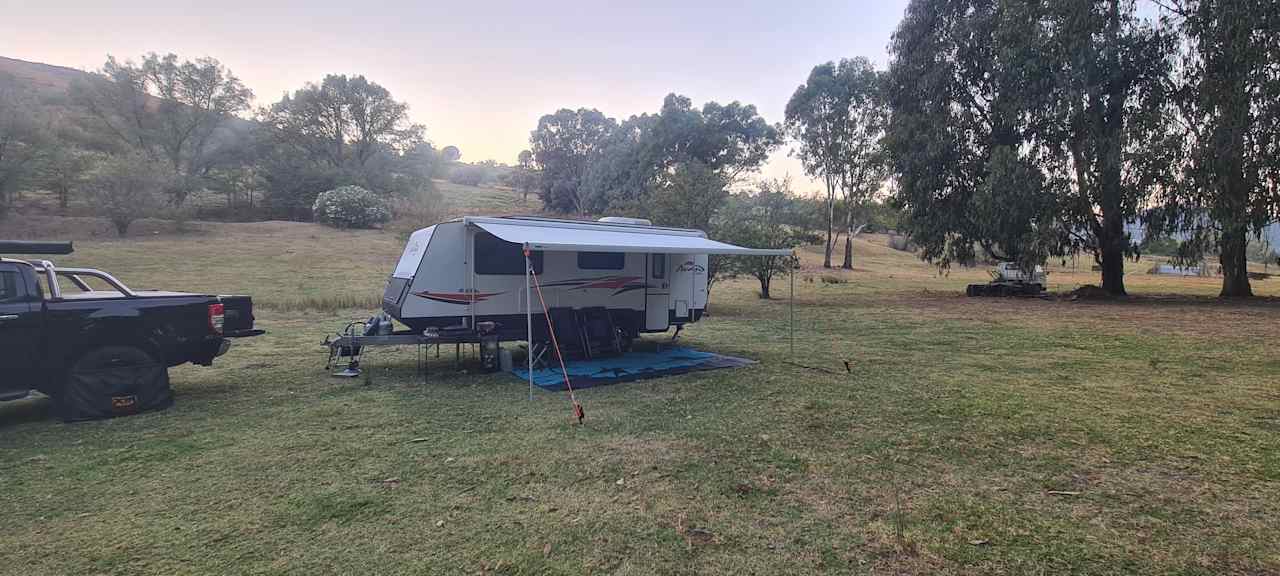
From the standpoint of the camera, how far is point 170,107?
42688 millimetres

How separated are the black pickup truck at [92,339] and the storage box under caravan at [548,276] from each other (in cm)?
218

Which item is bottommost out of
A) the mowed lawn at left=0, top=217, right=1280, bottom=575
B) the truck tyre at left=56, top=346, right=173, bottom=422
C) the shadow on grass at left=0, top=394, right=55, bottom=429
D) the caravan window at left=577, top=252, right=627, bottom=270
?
the shadow on grass at left=0, top=394, right=55, bottom=429

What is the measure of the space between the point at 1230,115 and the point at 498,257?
17321 millimetres

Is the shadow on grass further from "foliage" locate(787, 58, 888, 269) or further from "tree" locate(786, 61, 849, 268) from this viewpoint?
"tree" locate(786, 61, 849, 268)

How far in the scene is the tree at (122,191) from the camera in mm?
30219

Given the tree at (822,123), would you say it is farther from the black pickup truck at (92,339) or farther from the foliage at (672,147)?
the black pickup truck at (92,339)

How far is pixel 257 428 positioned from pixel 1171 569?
6578 millimetres

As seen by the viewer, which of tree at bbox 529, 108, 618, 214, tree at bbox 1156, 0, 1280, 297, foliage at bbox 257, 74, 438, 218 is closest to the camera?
tree at bbox 1156, 0, 1280, 297

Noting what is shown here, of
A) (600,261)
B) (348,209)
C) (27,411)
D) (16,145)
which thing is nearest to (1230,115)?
(600,261)

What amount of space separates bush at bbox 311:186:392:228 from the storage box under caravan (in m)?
34.4

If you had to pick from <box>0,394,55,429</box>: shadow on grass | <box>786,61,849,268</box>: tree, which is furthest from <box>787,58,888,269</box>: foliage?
<box>0,394,55,429</box>: shadow on grass

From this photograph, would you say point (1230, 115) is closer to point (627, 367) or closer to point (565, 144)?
point (627, 367)

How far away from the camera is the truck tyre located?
541 cm

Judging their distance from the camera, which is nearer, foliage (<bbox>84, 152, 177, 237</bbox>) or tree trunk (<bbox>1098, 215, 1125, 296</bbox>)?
tree trunk (<bbox>1098, 215, 1125, 296</bbox>)
